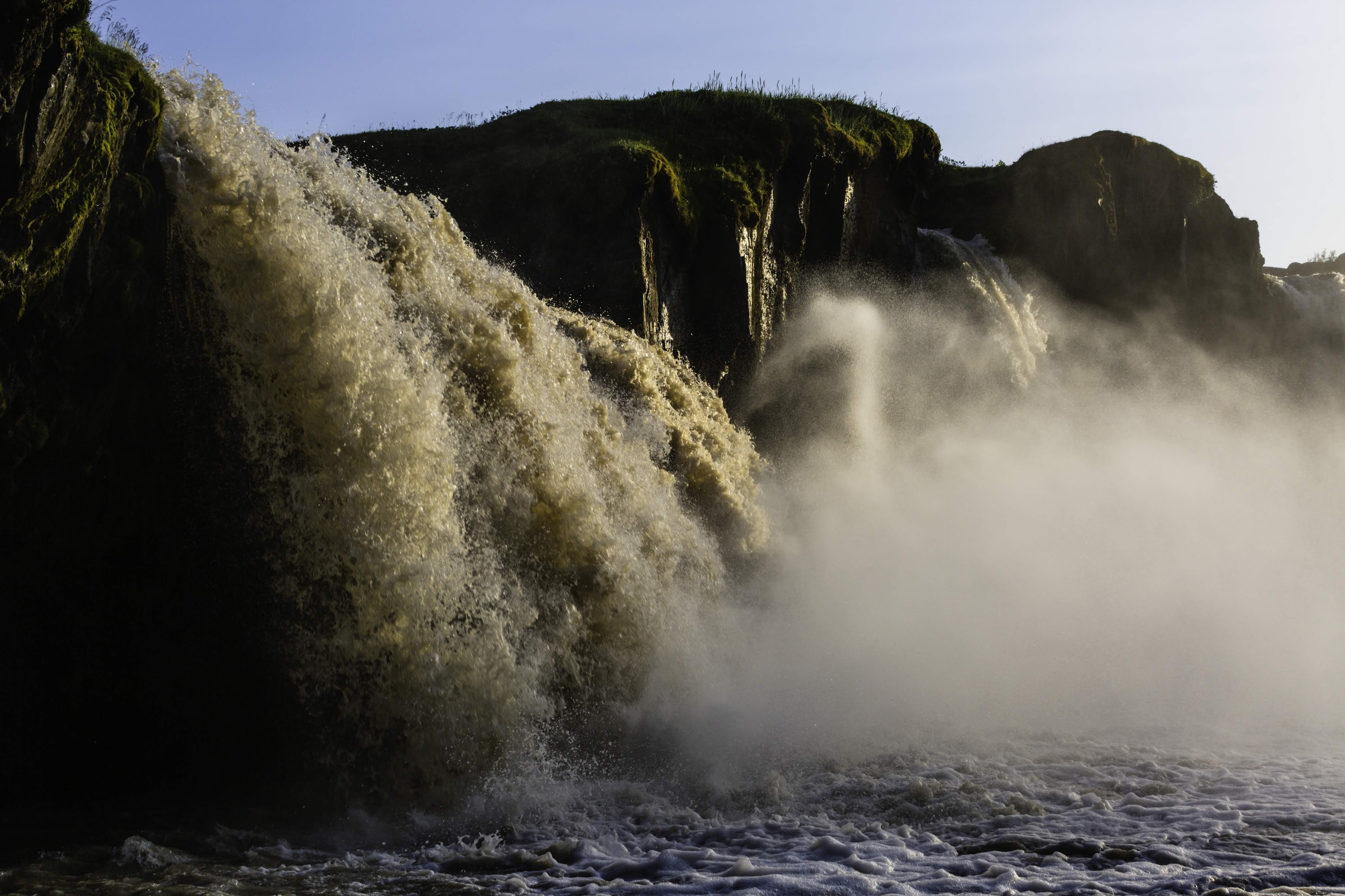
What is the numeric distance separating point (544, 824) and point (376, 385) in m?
2.35

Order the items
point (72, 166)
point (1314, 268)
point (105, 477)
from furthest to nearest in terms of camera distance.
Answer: point (1314, 268) → point (105, 477) → point (72, 166)

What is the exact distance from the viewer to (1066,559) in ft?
41.4

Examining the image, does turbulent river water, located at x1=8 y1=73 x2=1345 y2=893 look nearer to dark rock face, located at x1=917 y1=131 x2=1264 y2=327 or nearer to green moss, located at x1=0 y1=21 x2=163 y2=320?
green moss, located at x1=0 y1=21 x2=163 y2=320

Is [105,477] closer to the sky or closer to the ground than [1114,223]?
closer to the ground

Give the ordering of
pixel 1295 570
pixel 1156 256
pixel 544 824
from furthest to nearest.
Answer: pixel 1156 256, pixel 1295 570, pixel 544 824

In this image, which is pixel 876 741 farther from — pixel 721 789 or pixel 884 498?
pixel 884 498

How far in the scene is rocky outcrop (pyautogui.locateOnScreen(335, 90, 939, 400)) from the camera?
10094 millimetres

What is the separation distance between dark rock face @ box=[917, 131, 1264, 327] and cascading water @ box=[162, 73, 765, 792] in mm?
13165

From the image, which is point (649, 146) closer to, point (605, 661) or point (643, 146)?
point (643, 146)

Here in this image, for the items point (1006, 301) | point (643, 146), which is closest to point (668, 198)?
point (643, 146)

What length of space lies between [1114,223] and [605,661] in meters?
15.0

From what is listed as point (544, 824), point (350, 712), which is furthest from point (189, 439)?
point (544, 824)

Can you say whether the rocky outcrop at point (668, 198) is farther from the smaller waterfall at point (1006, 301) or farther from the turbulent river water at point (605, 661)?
the smaller waterfall at point (1006, 301)

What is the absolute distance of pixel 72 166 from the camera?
14.2 feet
